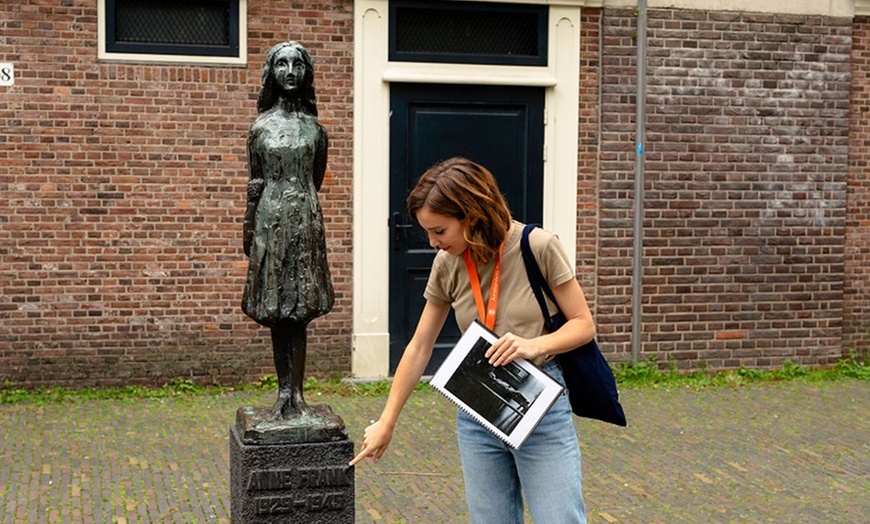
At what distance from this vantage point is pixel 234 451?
535cm

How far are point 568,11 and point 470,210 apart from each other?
6972mm

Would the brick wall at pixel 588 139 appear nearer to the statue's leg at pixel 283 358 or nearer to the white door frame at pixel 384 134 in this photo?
the white door frame at pixel 384 134

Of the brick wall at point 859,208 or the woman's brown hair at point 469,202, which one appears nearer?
the woman's brown hair at point 469,202

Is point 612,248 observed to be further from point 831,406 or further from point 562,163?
point 831,406

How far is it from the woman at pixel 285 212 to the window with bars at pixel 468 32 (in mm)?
4641

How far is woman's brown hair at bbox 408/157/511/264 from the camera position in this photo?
3.63m

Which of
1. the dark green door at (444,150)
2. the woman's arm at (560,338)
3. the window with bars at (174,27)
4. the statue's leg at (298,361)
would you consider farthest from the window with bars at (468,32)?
the woman's arm at (560,338)

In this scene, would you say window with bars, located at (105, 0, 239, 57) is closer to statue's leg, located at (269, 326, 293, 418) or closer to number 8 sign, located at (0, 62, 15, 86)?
number 8 sign, located at (0, 62, 15, 86)

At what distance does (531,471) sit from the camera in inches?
147

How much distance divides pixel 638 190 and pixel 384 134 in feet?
7.79

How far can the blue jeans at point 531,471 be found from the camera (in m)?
3.71

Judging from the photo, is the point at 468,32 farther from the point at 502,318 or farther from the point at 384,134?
the point at 502,318

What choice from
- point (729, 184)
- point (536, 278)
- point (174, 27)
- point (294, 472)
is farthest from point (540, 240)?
point (729, 184)

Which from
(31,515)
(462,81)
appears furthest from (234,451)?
(462,81)
